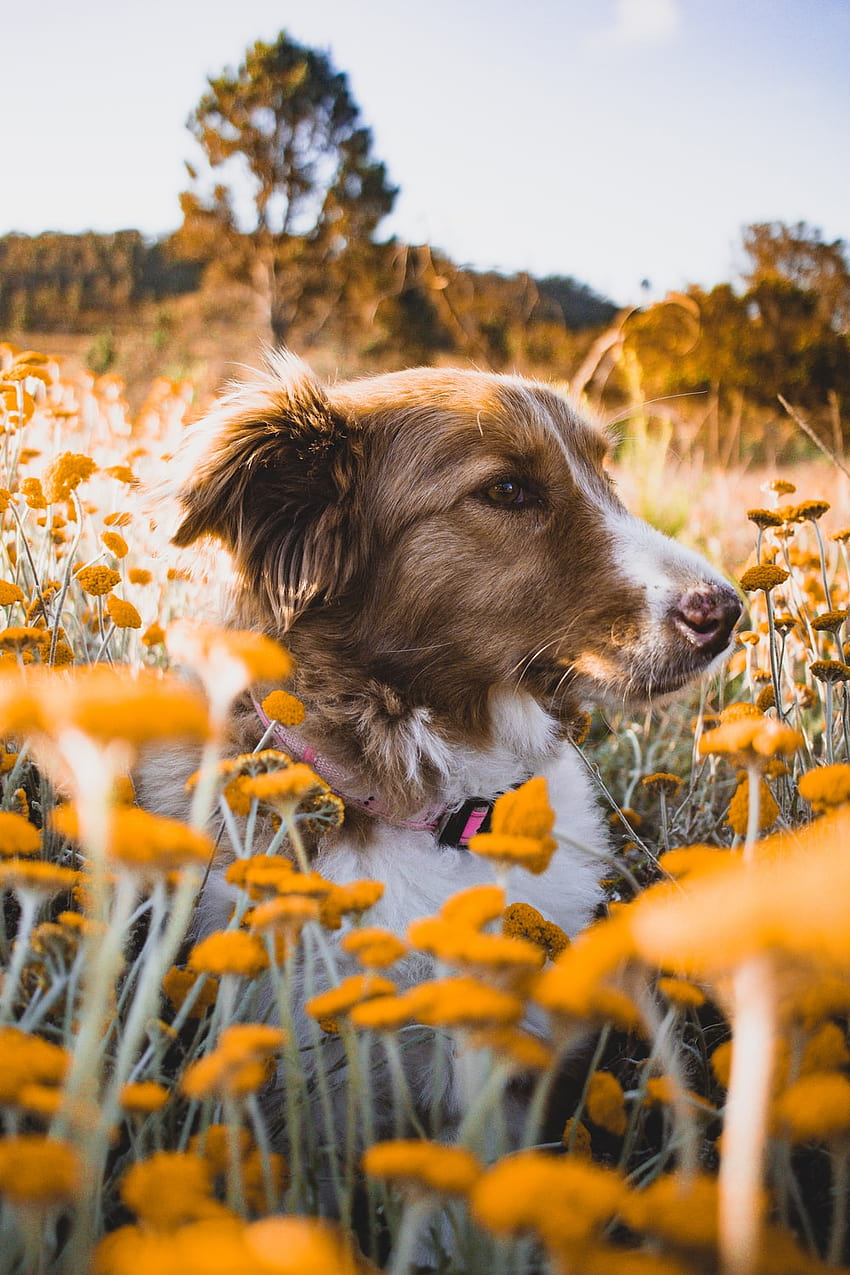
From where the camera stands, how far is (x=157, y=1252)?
1.86 feet

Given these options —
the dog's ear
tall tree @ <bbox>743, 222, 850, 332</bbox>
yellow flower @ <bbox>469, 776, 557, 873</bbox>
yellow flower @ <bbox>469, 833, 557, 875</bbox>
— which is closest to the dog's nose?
the dog's ear

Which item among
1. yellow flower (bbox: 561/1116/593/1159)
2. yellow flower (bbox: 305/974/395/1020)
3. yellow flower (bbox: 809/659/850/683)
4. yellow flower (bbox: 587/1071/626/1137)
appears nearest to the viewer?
yellow flower (bbox: 305/974/395/1020)

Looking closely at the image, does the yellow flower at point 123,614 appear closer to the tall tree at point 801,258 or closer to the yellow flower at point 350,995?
the yellow flower at point 350,995

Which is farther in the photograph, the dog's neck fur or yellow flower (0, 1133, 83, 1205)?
the dog's neck fur

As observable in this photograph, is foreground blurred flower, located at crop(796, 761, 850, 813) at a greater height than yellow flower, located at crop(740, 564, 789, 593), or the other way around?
yellow flower, located at crop(740, 564, 789, 593)

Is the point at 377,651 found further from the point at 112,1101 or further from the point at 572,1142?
the point at 112,1101

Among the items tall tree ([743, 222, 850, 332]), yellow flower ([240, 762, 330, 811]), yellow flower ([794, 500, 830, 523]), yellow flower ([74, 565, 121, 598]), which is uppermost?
Answer: tall tree ([743, 222, 850, 332])

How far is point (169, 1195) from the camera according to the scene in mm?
754

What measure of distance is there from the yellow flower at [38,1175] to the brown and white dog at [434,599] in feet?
5.01

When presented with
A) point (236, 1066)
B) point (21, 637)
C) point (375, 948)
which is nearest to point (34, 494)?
point (21, 637)

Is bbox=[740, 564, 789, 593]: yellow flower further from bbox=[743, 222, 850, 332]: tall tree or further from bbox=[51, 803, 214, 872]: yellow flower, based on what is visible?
bbox=[743, 222, 850, 332]: tall tree

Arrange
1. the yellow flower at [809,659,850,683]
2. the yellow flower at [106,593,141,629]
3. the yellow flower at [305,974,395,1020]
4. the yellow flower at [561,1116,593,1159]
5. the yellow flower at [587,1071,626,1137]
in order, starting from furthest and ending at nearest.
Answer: the yellow flower at [106,593,141,629], the yellow flower at [809,659,850,683], the yellow flower at [561,1116,593,1159], the yellow flower at [587,1071,626,1137], the yellow flower at [305,974,395,1020]

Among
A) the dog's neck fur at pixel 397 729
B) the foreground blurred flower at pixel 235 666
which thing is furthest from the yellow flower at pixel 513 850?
the dog's neck fur at pixel 397 729

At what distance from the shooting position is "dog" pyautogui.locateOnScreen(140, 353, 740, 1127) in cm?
228
